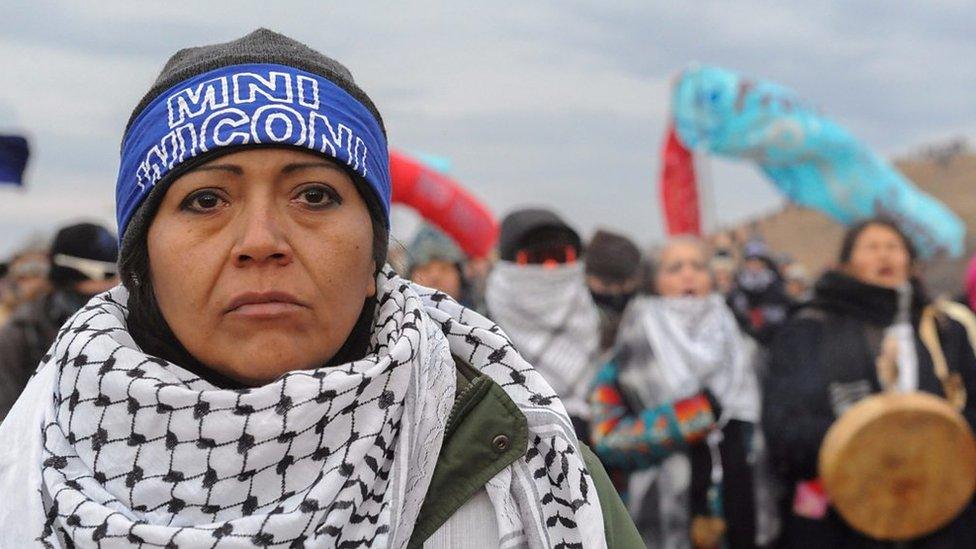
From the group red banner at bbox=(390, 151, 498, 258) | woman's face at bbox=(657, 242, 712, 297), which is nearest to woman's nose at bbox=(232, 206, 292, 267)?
woman's face at bbox=(657, 242, 712, 297)

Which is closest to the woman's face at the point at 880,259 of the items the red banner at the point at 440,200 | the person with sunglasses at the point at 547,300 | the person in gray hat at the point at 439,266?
the person with sunglasses at the point at 547,300

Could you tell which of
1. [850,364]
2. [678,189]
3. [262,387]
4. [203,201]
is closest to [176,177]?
[203,201]

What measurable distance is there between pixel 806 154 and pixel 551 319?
7.04m

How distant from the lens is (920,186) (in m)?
47.3

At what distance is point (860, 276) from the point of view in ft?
18.3

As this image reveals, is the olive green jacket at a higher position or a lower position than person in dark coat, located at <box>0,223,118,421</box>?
higher

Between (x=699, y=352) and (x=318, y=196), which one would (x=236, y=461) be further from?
(x=699, y=352)

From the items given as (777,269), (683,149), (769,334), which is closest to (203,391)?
(769,334)

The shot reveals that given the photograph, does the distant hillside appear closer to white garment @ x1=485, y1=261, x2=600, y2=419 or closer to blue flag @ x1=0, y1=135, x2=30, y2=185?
white garment @ x1=485, y1=261, x2=600, y2=419

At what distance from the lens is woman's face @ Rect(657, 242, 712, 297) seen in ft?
18.9

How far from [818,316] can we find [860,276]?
11.4 inches

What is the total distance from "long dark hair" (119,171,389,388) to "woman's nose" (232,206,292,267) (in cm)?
15

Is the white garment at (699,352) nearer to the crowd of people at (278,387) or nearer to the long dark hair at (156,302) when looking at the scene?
the crowd of people at (278,387)

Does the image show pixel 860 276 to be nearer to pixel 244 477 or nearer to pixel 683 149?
A: pixel 244 477
